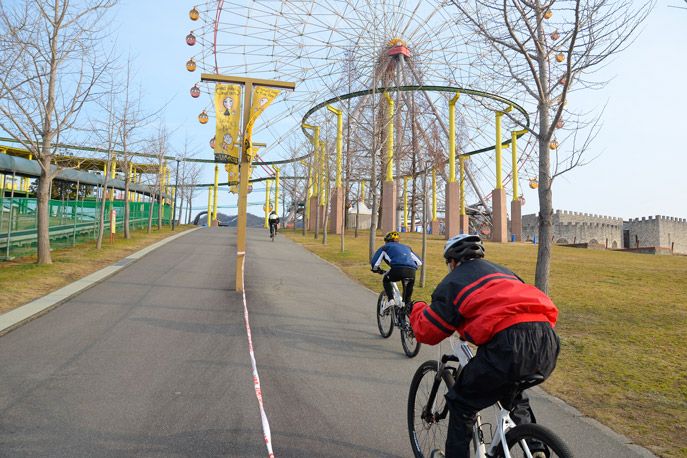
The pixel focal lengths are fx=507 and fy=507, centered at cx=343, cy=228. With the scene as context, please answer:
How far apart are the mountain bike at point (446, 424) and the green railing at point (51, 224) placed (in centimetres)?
1752

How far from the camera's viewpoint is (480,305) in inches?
122

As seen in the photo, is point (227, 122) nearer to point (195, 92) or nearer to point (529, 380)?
point (195, 92)

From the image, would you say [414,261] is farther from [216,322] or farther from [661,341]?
[661,341]

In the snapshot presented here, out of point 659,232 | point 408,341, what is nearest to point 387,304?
point 408,341

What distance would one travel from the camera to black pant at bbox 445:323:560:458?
297cm

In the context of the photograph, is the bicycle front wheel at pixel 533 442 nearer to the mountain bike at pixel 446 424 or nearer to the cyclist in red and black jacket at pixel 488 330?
the mountain bike at pixel 446 424

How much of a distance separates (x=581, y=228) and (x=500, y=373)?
69.5 meters

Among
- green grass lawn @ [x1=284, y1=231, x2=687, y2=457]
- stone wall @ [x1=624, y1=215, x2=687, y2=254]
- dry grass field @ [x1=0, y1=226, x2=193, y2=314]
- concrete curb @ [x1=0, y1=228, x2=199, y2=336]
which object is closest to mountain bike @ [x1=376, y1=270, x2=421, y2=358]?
green grass lawn @ [x1=284, y1=231, x2=687, y2=457]

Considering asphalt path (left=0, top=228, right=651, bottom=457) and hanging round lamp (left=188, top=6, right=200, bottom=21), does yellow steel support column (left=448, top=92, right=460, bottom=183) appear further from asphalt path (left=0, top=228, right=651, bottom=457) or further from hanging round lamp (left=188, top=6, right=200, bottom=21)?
asphalt path (left=0, top=228, right=651, bottom=457)

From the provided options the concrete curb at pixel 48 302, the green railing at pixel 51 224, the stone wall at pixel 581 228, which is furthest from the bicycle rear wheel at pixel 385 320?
the stone wall at pixel 581 228

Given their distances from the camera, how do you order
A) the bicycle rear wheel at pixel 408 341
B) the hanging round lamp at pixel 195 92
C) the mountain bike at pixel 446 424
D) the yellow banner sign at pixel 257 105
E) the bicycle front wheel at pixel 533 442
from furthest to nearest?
the hanging round lamp at pixel 195 92 < the yellow banner sign at pixel 257 105 < the bicycle rear wheel at pixel 408 341 < the mountain bike at pixel 446 424 < the bicycle front wheel at pixel 533 442

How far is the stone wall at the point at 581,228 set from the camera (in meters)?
64.7

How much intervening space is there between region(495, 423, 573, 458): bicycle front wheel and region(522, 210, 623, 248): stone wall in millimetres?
62959

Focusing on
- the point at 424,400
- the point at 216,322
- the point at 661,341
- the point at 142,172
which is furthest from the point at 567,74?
the point at 142,172
